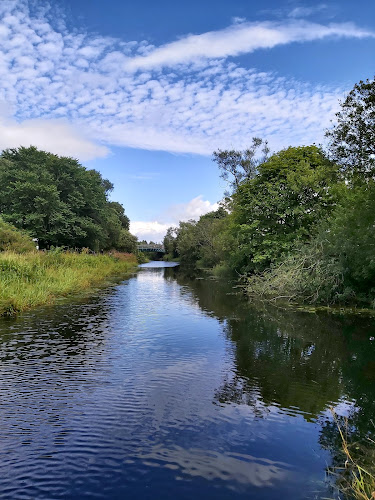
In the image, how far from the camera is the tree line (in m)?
14.2

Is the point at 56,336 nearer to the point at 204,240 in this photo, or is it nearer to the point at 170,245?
the point at 204,240

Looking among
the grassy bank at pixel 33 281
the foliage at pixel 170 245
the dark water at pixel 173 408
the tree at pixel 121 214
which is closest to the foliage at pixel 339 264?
the dark water at pixel 173 408

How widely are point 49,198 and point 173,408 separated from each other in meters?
31.1

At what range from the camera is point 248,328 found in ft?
43.4

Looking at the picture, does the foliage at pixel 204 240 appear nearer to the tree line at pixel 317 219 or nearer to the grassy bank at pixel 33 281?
the tree line at pixel 317 219

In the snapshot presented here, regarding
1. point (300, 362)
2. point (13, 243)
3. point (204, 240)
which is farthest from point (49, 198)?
point (300, 362)

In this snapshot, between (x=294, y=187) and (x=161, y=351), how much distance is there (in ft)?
52.0

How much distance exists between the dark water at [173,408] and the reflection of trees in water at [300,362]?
41mm

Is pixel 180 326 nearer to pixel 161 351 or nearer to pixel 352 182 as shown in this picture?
pixel 161 351

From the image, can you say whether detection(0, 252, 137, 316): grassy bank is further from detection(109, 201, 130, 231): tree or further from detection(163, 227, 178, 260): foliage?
detection(163, 227, 178, 260): foliage

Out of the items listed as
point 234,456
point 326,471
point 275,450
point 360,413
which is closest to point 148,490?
point 234,456

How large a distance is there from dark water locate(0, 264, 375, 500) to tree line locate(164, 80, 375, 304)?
5.45 metres

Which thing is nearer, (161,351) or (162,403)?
(162,403)

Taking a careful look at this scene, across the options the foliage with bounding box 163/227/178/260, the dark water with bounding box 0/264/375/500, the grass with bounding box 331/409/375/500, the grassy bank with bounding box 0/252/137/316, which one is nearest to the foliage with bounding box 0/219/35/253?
Answer: the grassy bank with bounding box 0/252/137/316
